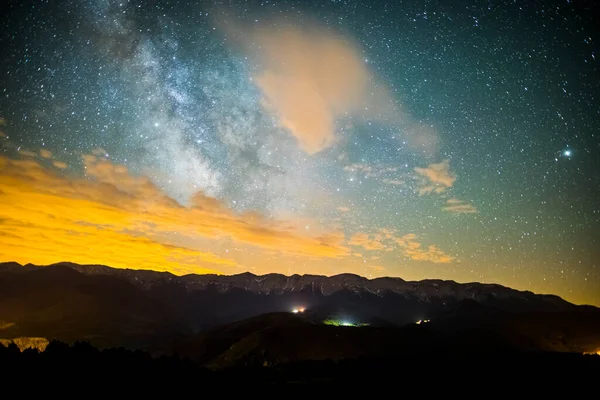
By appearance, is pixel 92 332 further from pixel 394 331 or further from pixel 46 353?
pixel 46 353

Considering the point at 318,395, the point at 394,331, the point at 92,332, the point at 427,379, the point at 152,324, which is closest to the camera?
the point at 318,395

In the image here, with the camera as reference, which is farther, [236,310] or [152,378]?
[236,310]

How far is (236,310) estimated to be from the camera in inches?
7170

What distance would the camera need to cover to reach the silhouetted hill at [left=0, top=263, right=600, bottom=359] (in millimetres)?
71812

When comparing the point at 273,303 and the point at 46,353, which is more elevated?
the point at 46,353

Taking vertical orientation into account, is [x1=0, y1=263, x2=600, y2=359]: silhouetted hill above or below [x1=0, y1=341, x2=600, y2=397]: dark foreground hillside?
below

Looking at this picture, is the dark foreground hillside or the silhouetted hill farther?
the silhouetted hill

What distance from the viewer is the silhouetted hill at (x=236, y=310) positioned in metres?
71.8

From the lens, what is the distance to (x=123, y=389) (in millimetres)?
12305

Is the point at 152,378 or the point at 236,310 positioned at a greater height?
the point at 152,378

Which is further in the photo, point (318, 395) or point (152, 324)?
point (152, 324)

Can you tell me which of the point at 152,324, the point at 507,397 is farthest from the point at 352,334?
the point at 152,324

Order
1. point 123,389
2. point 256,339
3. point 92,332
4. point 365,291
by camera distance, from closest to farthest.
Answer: point 123,389, point 256,339, point 92,332, point 365,291

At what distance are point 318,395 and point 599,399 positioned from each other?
1338 centimetres
